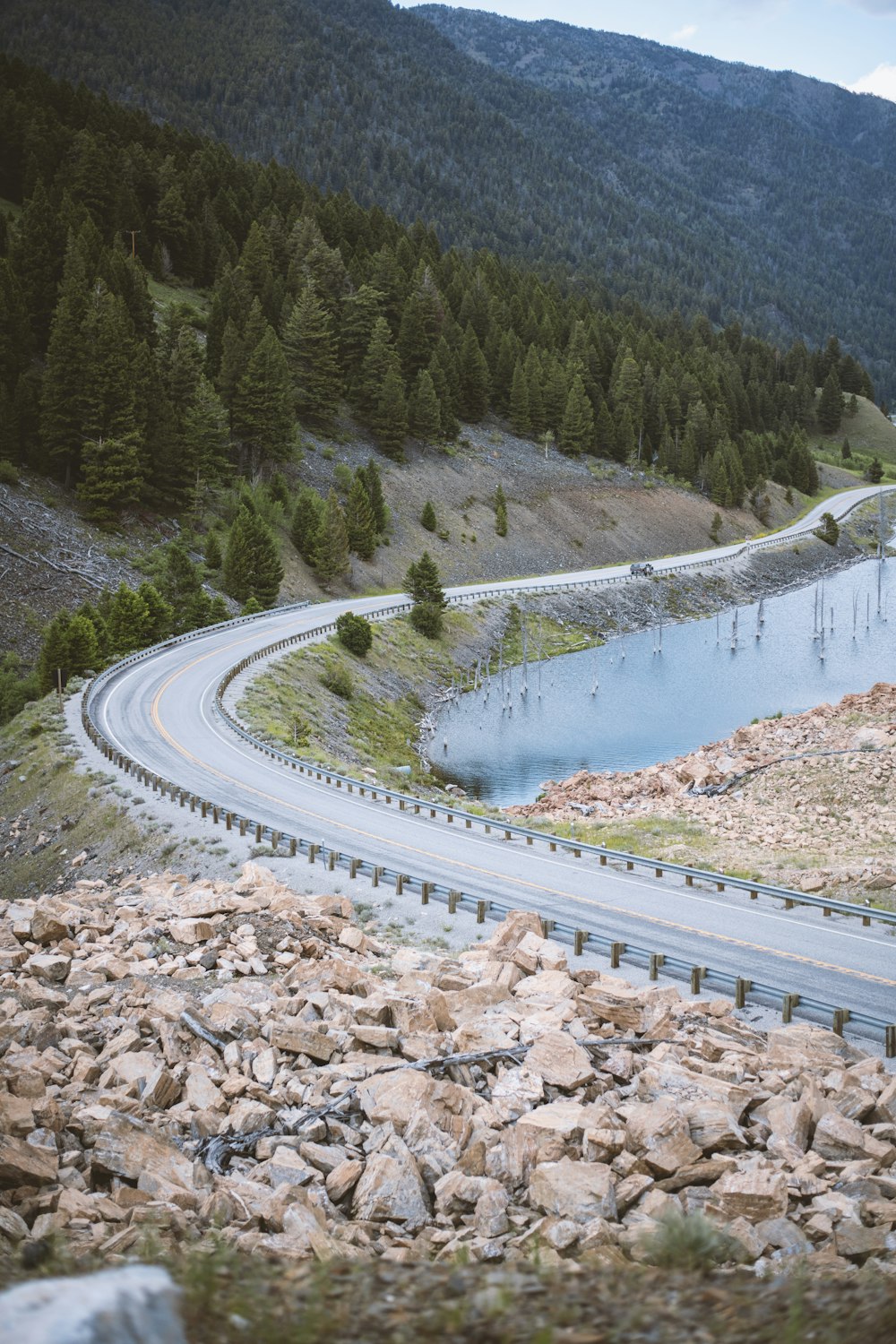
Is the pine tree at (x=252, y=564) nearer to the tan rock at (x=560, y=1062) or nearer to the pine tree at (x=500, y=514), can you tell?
the pine tree at (x=500, y=514)

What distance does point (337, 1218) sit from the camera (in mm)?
9945

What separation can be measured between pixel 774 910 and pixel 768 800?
14.4 metres

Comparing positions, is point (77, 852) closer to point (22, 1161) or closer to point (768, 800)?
point (22, 1161)

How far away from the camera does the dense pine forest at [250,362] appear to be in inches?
2749

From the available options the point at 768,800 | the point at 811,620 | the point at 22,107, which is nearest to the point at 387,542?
the point at 811,620

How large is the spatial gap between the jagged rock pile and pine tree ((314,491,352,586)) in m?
61.8

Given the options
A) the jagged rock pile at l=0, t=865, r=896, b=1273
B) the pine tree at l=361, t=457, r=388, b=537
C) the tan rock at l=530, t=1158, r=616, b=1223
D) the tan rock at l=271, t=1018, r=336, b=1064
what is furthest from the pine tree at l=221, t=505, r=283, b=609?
the tan rock at l=530, t=1158, r=616, b=1223

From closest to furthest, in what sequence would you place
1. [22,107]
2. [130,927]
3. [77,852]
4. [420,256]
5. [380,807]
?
[130,927] → [77,852] → [380,807] → [22,107] → [420,256]

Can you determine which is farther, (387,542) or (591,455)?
(591,455)

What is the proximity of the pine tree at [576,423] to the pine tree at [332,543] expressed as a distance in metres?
48.9

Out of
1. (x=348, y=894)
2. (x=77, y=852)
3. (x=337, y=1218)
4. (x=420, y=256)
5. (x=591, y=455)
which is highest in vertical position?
(x=420, y=256)

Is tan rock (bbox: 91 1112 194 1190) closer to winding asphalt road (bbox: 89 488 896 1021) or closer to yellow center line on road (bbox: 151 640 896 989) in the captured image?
winding asphalt road (bbox: 89 488 896 1021)

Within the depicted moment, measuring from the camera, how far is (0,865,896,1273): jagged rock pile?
9422 millimetres

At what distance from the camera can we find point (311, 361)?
97.2 m
